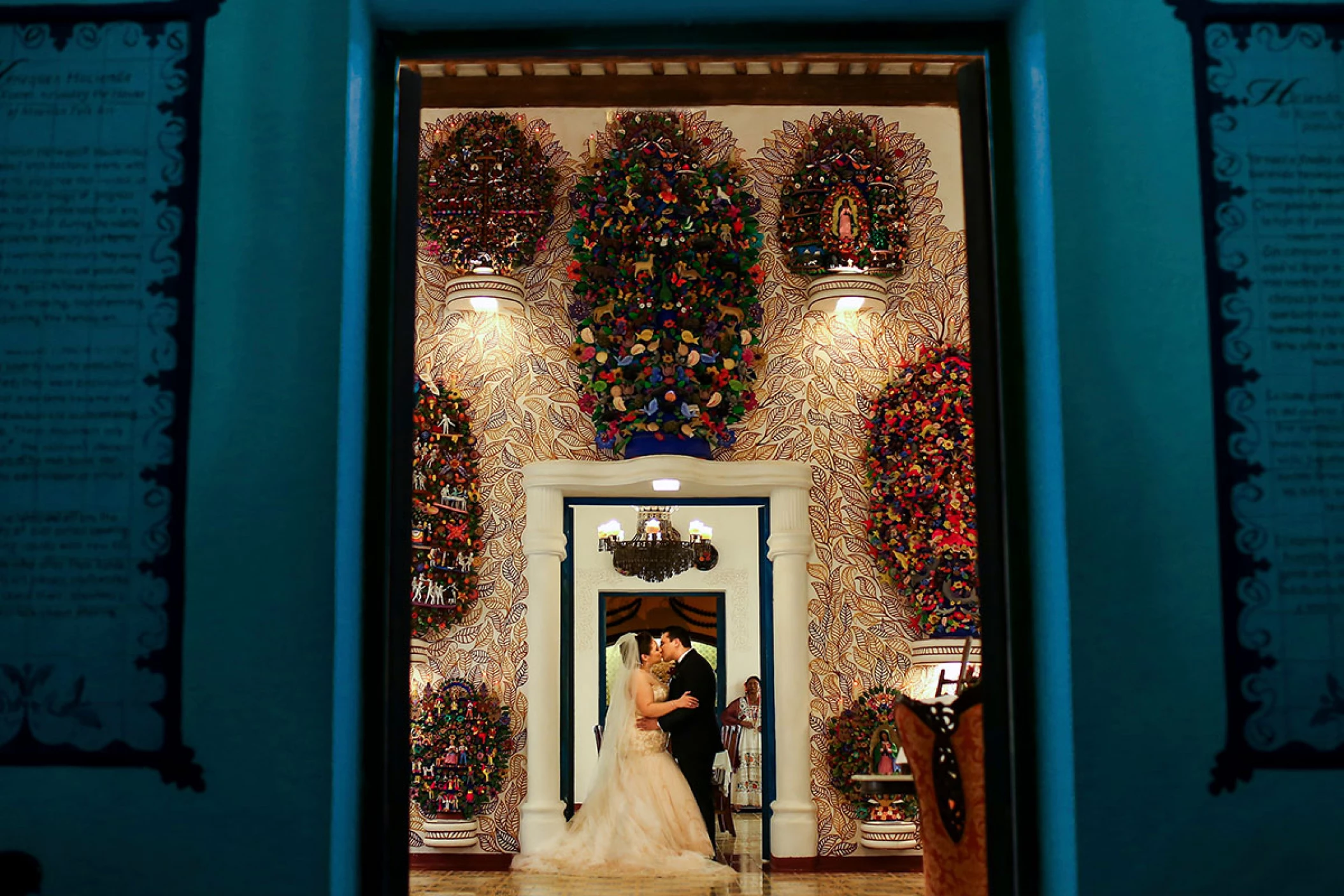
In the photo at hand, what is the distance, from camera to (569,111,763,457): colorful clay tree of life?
307 inches

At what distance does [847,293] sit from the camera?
313 inches

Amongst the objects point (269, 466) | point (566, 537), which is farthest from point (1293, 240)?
point (566, 537)

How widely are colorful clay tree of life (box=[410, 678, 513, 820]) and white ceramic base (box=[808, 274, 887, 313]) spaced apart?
11.0 feet

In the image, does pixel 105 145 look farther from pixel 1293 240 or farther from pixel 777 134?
pixel 777 134

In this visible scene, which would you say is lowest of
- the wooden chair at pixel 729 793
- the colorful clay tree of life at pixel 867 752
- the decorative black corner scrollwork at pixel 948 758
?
the wooden chair at pixel 729 793

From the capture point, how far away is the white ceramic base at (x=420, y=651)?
25.5 ft

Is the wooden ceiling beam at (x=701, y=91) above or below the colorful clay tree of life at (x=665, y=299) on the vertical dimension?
above

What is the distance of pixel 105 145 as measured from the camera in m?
2.60

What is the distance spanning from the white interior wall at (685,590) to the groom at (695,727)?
2575 millimetres

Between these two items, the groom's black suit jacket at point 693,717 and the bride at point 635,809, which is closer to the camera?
the bride at point 635,809

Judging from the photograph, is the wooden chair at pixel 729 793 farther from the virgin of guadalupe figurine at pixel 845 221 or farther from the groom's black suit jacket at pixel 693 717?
the virgin of guadalupe figurine at pixel 845 221

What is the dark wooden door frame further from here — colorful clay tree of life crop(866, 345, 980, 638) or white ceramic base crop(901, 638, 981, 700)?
white ceramic base crop(901, 638, 981, 700)

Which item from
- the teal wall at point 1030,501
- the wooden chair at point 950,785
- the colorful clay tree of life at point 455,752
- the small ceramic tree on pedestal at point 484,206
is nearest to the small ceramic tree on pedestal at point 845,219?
the small ceramic tree on pedestal at point 484,206

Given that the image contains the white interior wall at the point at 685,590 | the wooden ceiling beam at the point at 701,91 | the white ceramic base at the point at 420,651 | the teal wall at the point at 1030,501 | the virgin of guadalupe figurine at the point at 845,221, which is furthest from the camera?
the white interior wall at the point at 685,590
